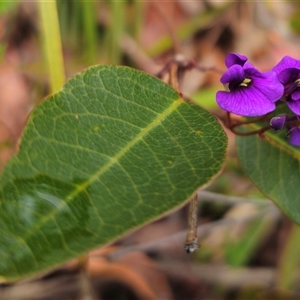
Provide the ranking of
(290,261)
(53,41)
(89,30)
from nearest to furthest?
(53,41) → (290,261) → (89,30)

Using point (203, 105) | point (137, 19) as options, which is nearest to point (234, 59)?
point (203, 105)

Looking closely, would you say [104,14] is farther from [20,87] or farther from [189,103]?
[189,103]

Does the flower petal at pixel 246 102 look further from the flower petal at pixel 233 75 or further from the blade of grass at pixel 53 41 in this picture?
the blade of grass at pixel 53 41

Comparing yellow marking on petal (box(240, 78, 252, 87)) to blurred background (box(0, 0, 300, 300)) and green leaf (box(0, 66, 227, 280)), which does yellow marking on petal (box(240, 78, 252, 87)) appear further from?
blurred background (box(0, 0, 300, 300))

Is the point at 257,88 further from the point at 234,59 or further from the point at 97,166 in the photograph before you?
the point at 97,166

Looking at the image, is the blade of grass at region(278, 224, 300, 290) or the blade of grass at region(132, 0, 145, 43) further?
the blade of grass at region(132, 0, 145, 43)

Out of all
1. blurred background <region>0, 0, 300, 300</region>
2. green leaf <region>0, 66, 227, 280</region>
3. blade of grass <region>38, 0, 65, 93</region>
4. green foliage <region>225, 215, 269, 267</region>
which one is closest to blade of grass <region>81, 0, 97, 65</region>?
blurred background <region>0, 0, 300, 300</region>
